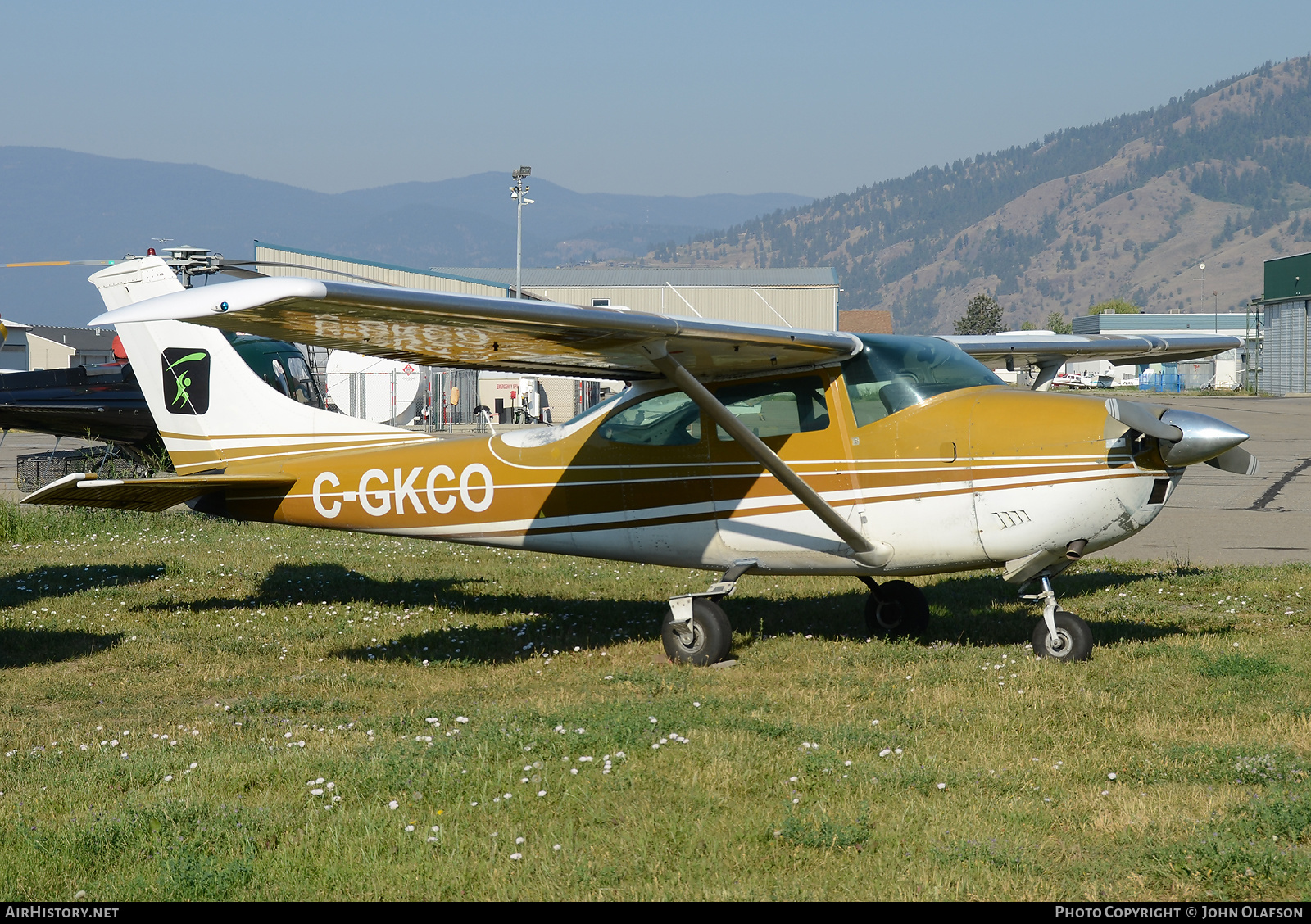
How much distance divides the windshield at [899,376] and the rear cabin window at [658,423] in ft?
4.18

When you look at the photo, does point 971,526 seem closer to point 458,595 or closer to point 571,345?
point 571,345

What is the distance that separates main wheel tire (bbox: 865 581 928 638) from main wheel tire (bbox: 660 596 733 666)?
1.57 metres

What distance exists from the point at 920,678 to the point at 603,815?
3265mm

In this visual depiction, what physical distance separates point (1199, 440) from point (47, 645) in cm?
879

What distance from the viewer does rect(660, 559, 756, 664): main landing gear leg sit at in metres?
8.18

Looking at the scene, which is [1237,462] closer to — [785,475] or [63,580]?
[785,475]

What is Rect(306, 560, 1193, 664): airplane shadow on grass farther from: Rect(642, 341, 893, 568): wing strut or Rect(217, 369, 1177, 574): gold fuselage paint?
Rect(642, 341, 893, 568): wing strut

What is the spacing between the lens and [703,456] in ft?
28.5

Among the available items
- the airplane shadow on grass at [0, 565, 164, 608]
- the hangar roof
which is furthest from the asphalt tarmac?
the hangar roof

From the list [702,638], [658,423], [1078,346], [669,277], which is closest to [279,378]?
[658,423]

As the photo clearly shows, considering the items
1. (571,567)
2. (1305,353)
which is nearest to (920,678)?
(571,567)

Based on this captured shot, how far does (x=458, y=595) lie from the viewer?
11336 mm

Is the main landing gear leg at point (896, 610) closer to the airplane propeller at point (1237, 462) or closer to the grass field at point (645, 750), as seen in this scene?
the grass field at point (645, 750)
